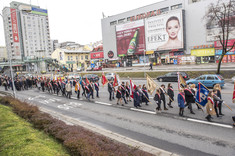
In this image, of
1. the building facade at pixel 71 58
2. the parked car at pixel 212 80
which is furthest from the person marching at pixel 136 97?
the building facade at pixel 71 58

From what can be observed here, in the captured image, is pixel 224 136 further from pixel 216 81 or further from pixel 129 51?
pixel 129 51

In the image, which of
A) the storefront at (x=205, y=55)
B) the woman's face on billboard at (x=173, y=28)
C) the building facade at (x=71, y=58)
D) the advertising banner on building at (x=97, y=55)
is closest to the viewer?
the storefront at (x=205, y=55)

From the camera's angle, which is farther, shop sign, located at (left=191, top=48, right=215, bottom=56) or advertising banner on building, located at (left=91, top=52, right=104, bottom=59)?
advertising banner on building, located at (left=91, top=52, right=104, bottom=59)

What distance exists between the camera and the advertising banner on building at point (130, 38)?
172 feet

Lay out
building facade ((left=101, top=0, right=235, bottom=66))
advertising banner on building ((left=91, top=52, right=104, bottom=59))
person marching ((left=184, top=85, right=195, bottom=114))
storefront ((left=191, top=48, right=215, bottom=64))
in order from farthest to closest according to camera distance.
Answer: advertising banner on building ((left=91, top=52, right=104, bottom=59)) → building facade ((left=101, top=0, right=235, bottom=66)) → storefront ((left=191, top=48, right=215, bottom=64)) → person marching ((left=184, top=85, right=195, bottom=114))

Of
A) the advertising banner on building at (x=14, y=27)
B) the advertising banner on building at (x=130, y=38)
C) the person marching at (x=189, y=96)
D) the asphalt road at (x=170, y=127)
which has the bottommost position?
the asphalt road at (x=170, y=127)

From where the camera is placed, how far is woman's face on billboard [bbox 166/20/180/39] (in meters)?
44.6

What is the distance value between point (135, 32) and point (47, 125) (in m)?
49.3

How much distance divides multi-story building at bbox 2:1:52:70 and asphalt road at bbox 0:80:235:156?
266 ft

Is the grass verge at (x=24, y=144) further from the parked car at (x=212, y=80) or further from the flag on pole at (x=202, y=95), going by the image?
the parked car at (x=212, y=80)

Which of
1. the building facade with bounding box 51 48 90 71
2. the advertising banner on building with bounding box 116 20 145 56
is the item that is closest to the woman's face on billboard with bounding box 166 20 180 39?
the advertising banner on building with bounding box 116 20 145 56

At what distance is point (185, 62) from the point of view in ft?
135

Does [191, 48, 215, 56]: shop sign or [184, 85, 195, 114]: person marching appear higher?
[191, 48, 215, 56]: shop sign

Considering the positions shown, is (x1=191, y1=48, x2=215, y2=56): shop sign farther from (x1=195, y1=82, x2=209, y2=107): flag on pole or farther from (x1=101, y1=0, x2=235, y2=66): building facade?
(x1=195, y1=82, x2=209, y2=107): flag on pole
